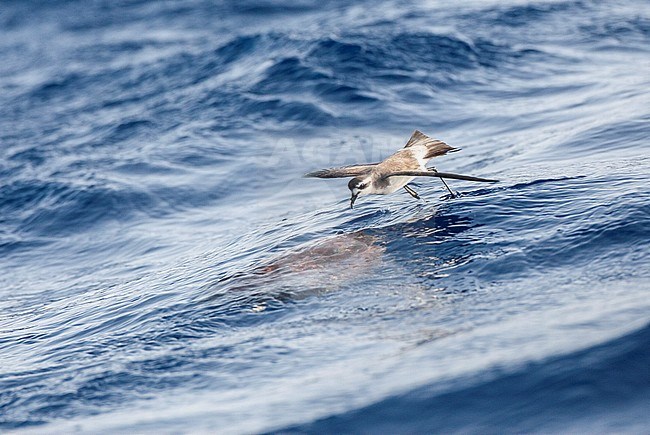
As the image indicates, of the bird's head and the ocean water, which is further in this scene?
the bird's head

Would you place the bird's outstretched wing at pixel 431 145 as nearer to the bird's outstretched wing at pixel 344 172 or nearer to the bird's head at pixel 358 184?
the bird's outstretched wing at pixel 344 172

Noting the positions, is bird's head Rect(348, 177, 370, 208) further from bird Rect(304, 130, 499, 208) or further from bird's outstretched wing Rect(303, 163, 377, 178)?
bird's outstretched wing Rect(303, 163, 377, 178)

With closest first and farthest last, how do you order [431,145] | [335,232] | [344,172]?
[335,232] < [344,172] < [431,145]

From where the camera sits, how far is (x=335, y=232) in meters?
8.62

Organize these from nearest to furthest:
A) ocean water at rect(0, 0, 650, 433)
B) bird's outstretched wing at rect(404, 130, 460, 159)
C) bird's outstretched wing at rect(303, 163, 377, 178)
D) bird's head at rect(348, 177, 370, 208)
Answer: ocean water at rect(0, 0, 650, 433)
bird's head at rect(348, 177, 370, 208)
bird's outstretched wing at rect(303, 163, 377, 178)
bird's outstretched wing at rect(404, 130, 460, 159)

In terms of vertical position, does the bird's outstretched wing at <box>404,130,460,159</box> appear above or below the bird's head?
above

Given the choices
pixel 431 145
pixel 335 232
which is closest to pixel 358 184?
pixel 335 232

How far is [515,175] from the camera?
937 cm

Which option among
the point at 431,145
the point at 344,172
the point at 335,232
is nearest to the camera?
the point at 335,232

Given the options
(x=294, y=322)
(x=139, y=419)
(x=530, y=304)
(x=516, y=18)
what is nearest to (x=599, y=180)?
(x=530, y=304)

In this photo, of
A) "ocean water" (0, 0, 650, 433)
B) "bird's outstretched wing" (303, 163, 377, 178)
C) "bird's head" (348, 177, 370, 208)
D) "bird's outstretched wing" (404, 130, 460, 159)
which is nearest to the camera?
"ocean water" (0, 0, 650, 433)

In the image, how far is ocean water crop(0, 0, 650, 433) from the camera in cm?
545

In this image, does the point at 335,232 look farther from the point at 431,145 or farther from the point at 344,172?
the point at 431,145

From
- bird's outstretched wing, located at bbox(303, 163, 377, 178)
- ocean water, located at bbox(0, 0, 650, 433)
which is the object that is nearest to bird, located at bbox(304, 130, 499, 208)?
bird's outstretched wing, located at bbox(303, 163, 377, 178)
